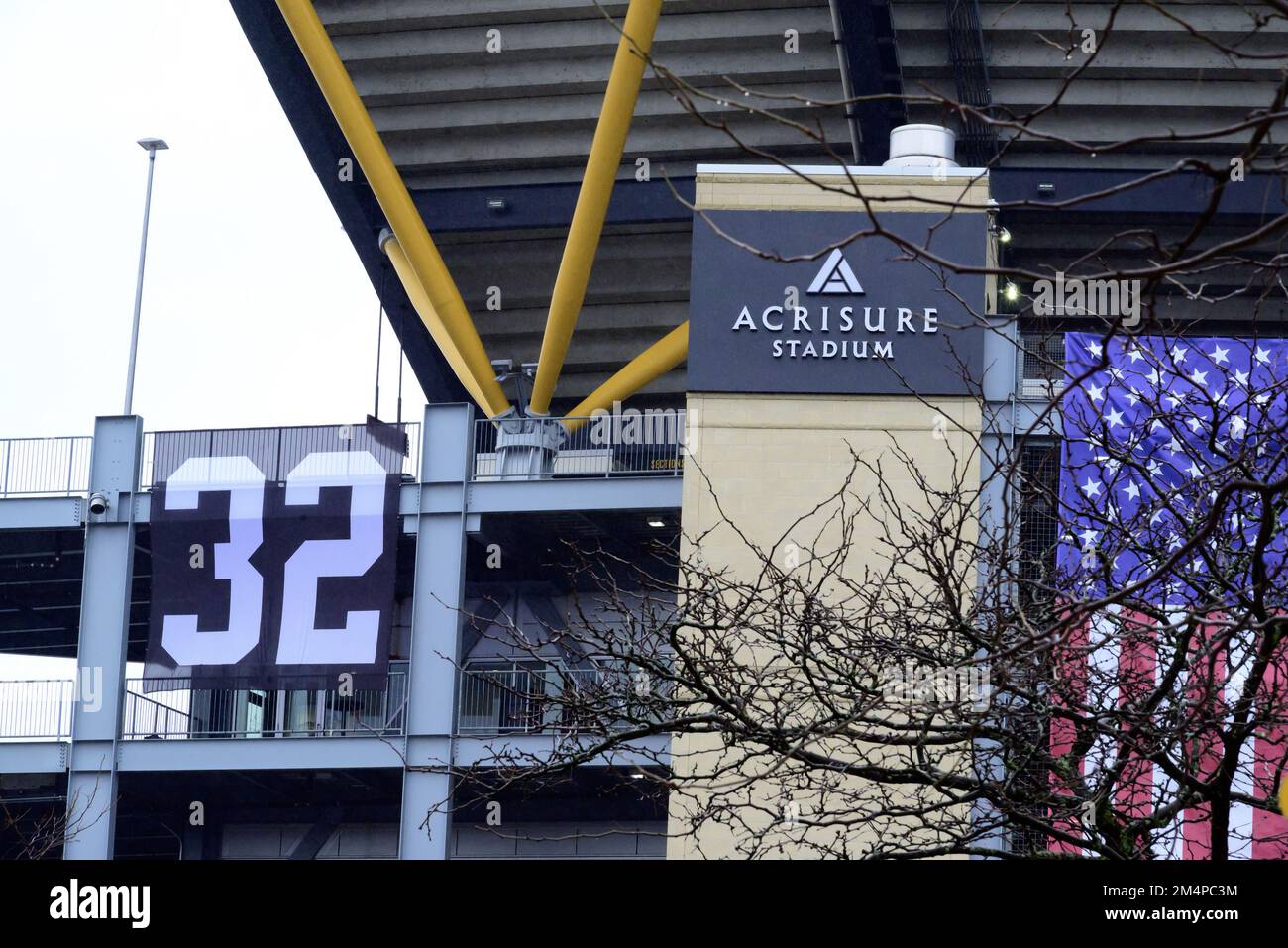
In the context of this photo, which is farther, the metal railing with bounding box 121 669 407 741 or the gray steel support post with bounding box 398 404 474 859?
the metal railing with bounding box 121 669 407 741

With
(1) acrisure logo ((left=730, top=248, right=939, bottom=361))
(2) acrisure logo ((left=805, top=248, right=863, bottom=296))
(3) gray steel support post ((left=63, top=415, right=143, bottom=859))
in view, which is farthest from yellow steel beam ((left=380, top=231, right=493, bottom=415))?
(2) acrisure logo ((left=805, top=248, right=863, bottom=296))

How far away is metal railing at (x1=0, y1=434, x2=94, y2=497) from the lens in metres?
26.6

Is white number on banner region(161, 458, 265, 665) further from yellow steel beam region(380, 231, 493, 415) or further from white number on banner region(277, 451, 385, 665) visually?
yellow steel beam region(380, 231, 493, 415)

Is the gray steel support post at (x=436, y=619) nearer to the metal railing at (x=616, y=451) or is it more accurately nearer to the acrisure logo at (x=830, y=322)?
the metal railing at (x=616, y=451)

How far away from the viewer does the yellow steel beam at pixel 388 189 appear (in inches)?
1092

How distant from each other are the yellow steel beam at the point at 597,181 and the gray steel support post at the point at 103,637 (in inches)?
258

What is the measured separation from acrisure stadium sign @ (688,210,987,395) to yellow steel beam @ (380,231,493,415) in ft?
20.9

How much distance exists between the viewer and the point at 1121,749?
26.7 feet

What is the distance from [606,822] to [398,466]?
792 cm

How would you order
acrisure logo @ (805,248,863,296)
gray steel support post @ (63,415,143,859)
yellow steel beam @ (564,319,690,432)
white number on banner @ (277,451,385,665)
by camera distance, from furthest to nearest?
yellow steel beam @ (564,319,690,432), white number on banner @ (277,451,385,665), gray steel support post @ (63,415,143,859), acrisure logo @ (805,248,863,296)

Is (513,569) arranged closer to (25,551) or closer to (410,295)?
(410,295)

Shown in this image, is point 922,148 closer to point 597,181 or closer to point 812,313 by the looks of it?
point 812,313
